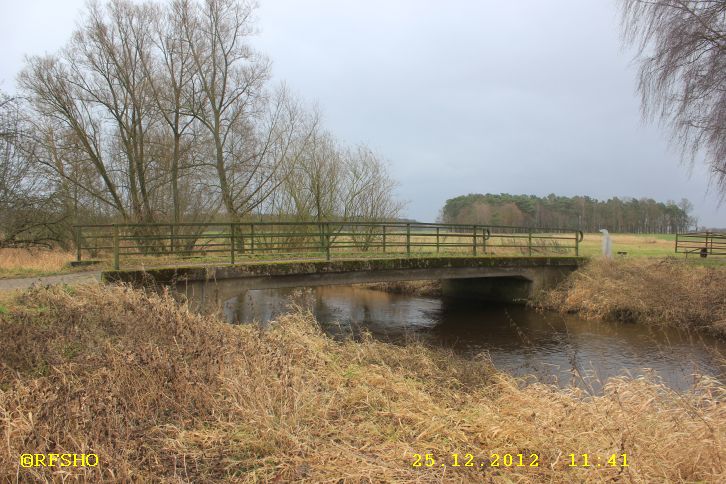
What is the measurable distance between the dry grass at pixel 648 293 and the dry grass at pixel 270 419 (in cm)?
1039

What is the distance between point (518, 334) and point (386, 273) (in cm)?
418

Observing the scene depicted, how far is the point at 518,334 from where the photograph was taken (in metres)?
12.9

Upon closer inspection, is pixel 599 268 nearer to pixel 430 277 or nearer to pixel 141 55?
pixel 430 277

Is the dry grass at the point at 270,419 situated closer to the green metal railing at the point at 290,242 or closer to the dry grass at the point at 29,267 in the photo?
the dry grass at the point at 29,267

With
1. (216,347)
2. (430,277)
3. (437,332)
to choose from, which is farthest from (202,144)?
(216,347)

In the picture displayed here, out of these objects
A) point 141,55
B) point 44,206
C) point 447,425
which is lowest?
point 447,425

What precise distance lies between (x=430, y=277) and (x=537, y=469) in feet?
39.2

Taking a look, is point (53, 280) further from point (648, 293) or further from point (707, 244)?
point (707, 244)

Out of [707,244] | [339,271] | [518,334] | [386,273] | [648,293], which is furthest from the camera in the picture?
[707,244]

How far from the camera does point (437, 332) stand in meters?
13.3

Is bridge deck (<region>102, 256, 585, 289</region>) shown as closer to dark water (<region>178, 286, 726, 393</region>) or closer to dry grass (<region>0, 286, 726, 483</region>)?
dark water (<region>178, 286, 726, 393</region>)

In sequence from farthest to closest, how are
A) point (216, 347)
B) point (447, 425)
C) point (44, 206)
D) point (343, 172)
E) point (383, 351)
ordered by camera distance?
point (343, 172) < point (44, 206) < point (383, 351) < point (216, 347) < point (447, 425)
